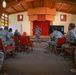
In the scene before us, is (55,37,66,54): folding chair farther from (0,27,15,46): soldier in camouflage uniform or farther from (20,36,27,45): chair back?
(0,27,15,46): soldier in camouflage uniform

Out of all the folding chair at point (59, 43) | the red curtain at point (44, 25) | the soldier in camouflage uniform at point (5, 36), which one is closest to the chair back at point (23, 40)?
the soldier in camouflage uniform at point (5, 36)

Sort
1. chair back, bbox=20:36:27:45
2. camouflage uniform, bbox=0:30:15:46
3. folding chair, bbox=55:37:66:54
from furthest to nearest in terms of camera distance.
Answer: chair back, bbox=20:36:27:45 → folding chair, bbox=55:37:66:54 → camouflage uniform, bbox=0:30:15:46

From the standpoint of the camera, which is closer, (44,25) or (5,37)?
(5,37)

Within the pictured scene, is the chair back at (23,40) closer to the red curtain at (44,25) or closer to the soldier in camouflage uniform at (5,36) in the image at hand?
the soldier in camouflage uniform at (5,36)

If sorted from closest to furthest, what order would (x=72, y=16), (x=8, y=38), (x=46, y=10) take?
(x=8, y=38) < (x=46, y=10) < (x=72, y=16)

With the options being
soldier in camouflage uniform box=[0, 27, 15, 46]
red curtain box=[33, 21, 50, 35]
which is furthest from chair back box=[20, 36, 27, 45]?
red curtain box=[33, 21, 50, 35]

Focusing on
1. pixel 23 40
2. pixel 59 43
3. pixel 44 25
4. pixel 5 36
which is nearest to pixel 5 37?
pixel 5 36

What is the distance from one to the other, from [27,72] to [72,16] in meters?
16.8

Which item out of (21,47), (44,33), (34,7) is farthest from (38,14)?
(21,47)

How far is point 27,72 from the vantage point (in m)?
4.32

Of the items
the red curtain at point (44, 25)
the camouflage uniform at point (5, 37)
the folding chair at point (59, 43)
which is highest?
the red curtain at point (44, 25)

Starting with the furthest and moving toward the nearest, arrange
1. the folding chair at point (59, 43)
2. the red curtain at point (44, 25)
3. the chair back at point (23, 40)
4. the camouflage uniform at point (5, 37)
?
the red curtain at point (44, 25) < the chair back at point (23, 40) < the folding chair at point (59, 43) < the camouflage uniform at point (5, 37)

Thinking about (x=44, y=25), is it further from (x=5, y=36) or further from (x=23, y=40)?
(x=5, y=36)

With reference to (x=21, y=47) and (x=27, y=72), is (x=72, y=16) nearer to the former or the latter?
(x=21, y=47)
